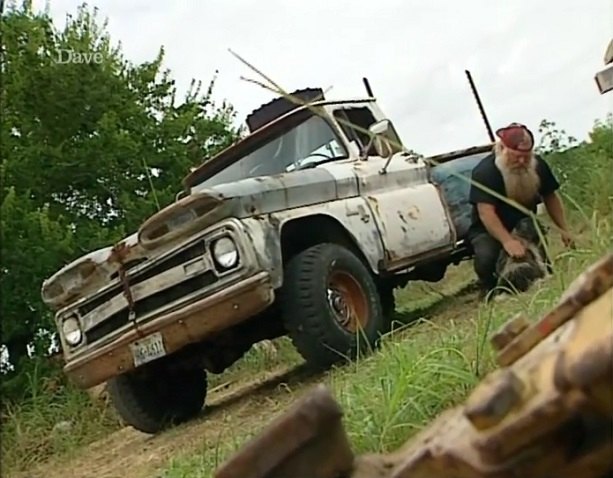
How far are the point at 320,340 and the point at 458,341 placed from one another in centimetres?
181

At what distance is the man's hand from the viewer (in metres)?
5.82

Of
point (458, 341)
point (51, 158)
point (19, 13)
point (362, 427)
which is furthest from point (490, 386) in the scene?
point (19, 13)

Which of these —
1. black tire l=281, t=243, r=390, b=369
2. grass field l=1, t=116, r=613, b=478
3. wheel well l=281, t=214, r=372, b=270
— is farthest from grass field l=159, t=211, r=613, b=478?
wheel well l=281, t=214, r=372, b=270

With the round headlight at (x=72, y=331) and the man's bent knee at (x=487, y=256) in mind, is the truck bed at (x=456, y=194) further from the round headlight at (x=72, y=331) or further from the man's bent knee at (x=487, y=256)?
the round headlight at (x=72, y=331)

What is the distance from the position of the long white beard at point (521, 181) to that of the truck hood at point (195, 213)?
2.85 ft

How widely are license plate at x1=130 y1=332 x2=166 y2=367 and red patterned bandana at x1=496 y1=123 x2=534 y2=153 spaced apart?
Result: 6.64 feet

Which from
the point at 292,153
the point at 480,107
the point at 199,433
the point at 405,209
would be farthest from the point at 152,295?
the point at 480,107

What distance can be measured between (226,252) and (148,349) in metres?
0.67

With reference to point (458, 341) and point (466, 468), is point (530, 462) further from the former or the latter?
point (458, 341)

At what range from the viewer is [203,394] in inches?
254

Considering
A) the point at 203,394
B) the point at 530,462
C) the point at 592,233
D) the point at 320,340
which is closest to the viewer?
the point at 530,462

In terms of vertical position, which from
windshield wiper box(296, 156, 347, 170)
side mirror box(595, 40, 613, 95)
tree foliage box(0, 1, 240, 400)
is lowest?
side mirror box(595, 40, 613, 95)

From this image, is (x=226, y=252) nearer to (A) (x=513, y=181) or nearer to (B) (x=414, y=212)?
(A) (x=513, y=181)

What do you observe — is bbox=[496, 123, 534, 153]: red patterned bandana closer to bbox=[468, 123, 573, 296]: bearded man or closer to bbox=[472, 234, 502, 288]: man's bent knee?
bbox=[468, 123, 573, 296]: bearded man
